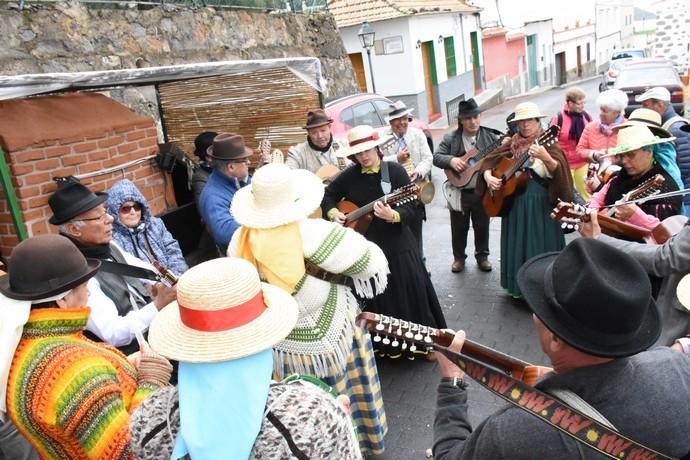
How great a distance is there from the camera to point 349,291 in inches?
110

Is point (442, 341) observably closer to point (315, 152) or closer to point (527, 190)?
point (527, 190)

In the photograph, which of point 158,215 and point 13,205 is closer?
point 13,205

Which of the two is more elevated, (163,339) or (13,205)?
(13,205)

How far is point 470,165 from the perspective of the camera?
4875 mm

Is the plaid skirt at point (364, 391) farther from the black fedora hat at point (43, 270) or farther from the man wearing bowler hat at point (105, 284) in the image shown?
the black fedora hat at point (43, 270)

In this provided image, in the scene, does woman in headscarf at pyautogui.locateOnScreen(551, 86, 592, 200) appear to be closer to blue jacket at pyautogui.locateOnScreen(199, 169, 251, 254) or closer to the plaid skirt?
blue jacket at pyautogui.locateOnScreen(199, 169, 251, 254)

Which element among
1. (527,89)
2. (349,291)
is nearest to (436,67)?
(527,89)

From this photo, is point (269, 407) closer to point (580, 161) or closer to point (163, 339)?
point (163, 339)

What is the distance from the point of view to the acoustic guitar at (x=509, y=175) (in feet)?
13.2

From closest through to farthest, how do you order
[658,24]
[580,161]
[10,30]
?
1. [10,30]
2. [580,161]
3. [658,24]

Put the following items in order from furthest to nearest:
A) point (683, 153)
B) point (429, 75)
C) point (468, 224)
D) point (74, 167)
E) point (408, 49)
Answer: point (429, 75)
point (408, 49)
point (468, 224)
point (683, 153)
point (74, 167)

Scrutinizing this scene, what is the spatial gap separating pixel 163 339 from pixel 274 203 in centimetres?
107

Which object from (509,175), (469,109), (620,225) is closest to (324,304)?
(620,225)

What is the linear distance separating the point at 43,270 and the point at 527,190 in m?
3.66
